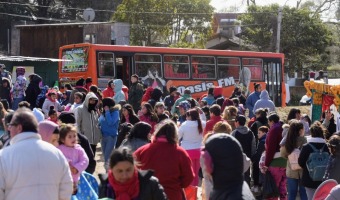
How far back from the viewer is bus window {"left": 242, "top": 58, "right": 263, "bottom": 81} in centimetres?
3233

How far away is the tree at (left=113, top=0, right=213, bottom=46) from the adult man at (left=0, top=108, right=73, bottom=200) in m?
44.5

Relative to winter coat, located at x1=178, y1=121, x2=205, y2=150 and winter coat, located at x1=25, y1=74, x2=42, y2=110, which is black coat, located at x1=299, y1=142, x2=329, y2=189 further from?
winter coat, located at x1=25, y1=74, x2=42, y2=110

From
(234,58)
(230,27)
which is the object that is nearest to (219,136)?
(234,58)

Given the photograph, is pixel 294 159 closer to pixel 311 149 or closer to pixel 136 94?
pixel 311 149

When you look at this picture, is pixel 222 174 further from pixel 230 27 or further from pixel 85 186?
pixel 230 27

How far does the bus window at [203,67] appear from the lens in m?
30.6

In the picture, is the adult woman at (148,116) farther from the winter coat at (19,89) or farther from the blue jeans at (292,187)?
the winter coat at (19,89)

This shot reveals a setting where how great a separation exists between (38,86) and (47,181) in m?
14.0

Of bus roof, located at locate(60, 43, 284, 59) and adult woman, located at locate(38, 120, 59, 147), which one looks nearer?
adult woman, located at locate(38, 120, 59, 147)

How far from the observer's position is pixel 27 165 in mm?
6211

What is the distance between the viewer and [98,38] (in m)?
40.0

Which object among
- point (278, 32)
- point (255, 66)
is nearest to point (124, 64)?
point (255, 66)

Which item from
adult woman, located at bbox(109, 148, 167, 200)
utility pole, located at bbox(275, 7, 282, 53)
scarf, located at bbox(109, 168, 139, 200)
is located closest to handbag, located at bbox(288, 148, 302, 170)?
adult woman, located at bbox(109, 148, 167, 200)

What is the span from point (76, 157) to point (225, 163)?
3.51 metres
